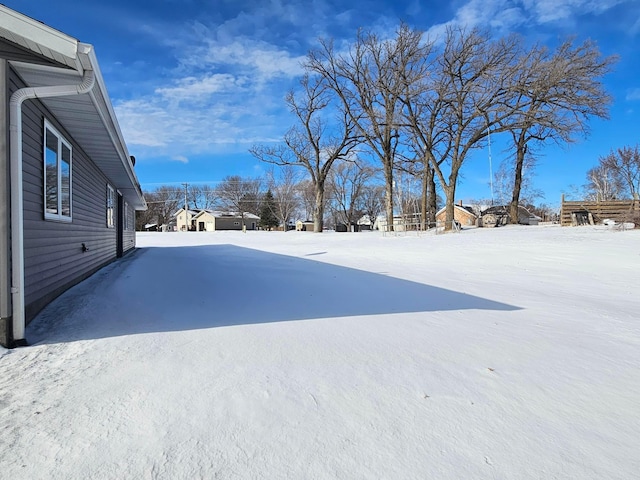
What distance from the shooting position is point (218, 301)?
193 inches

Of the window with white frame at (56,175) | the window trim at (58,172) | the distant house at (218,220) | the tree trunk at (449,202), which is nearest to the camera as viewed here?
the window trim at (58,172)

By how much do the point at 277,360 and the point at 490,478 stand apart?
161cm

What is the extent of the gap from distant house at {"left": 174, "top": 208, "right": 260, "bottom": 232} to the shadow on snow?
47.4m

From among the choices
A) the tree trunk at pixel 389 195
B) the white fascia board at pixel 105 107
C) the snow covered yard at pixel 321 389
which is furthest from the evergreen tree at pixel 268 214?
the snow covered yard at pixel 321 389

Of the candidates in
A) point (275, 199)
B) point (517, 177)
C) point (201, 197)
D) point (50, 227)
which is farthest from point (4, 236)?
point (201, 197)

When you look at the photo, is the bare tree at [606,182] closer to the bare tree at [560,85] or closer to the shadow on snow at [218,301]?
the bare tree at [560,85]

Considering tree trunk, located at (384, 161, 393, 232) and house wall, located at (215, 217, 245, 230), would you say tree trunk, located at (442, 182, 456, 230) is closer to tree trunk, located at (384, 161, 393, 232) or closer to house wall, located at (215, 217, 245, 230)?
tree trunk, located at (384, 161, 393, 232)

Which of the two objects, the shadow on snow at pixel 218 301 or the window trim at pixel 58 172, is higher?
the window trim at pixel 58 172

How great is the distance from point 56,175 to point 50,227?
0.89 m

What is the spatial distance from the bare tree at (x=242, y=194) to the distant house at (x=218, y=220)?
130 cm

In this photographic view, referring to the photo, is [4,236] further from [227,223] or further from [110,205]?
[227,223]

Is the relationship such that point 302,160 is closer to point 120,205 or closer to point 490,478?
point 120,205

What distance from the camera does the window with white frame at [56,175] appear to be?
15.5 feet

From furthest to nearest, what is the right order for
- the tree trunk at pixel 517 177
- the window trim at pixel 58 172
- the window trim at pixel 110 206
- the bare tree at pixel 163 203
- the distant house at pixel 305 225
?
1. the distant house at pixel 305 225
2. the bare tree at pixel 163 203
3. the tree trunk at pixel 517 177
4. the window trim at pixel 110 206
5. the window trim at pixel 58 172
